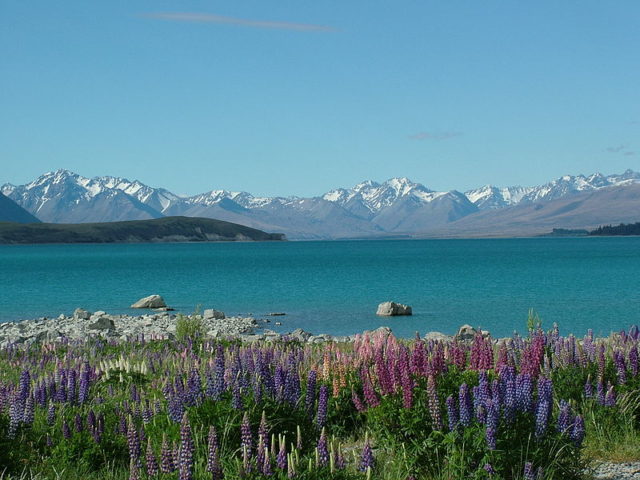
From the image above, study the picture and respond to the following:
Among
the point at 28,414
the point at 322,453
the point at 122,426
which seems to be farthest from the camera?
the point at 122,426

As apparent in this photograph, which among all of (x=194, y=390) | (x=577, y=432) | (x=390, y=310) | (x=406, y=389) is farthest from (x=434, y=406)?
(x=390, y=310)

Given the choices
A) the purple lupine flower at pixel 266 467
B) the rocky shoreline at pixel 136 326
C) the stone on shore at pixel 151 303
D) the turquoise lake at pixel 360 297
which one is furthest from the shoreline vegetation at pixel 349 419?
the stone on shore at pixel 151 303

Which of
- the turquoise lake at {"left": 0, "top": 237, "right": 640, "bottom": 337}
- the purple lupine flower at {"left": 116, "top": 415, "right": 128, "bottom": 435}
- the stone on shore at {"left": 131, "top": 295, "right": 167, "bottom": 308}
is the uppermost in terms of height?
the purple lupine flower at {"left": 116, "top": 415, "right": 128, "bottom": 435}

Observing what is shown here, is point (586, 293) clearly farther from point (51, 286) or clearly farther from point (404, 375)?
point (404, 375)

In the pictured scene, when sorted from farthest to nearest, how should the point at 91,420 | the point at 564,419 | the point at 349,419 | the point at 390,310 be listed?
the point at 390,310, the point at 349,419, the point at 91,420, the point at 564,419

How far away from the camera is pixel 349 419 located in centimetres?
1073

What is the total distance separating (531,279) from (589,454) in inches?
3407

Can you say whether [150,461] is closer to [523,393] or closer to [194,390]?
[194,390]

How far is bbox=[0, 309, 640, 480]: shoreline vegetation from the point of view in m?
7.21

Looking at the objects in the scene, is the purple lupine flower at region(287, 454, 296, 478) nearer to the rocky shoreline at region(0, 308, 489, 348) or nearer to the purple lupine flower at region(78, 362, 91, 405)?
the purple lupine flower at region(78, 362, 91, 405)

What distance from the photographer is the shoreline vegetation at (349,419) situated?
7.21 metres

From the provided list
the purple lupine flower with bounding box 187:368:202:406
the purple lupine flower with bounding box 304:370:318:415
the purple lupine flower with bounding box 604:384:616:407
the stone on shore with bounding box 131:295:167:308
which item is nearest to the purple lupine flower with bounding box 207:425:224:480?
the purple lupine flower with bounding box 187:368:202:406

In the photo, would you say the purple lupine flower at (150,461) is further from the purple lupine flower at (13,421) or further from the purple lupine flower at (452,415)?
the purple lupine flower at (13,421)

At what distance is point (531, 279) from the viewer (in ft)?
305
